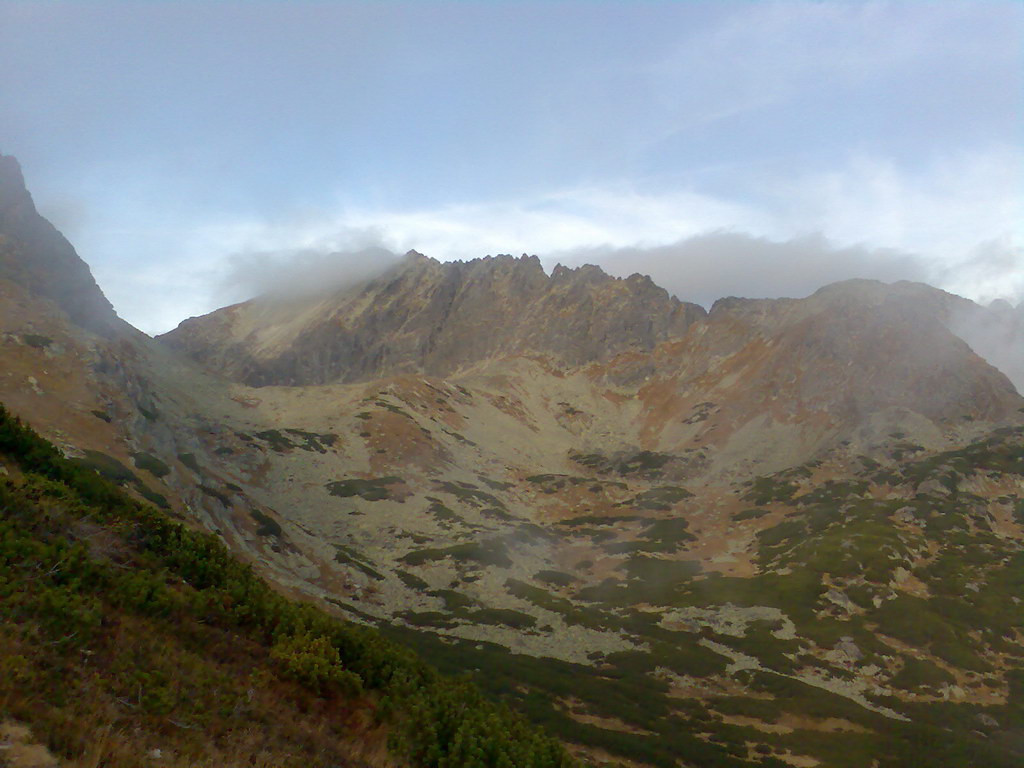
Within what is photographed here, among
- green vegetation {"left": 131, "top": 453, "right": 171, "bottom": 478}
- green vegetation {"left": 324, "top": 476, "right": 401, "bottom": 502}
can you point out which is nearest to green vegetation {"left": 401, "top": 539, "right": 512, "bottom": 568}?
green vegetation {"left": 324, "top": 476, "right": 401, "bottom": 502}

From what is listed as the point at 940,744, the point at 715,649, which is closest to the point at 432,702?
the point at 940,744

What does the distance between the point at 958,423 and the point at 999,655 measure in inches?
3873

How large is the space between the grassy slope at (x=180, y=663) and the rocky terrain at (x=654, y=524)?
99.4 ft

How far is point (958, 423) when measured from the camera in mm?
143000

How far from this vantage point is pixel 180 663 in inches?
375

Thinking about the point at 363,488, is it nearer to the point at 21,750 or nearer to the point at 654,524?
the point at 654,524

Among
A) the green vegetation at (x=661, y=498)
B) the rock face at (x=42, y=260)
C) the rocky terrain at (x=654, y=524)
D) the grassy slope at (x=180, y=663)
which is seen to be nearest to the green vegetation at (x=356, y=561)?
the rocky terrain at (x=654, y=524)

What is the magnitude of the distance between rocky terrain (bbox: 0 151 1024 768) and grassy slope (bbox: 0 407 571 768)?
30.3 m

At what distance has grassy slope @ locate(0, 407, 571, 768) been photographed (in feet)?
24.6

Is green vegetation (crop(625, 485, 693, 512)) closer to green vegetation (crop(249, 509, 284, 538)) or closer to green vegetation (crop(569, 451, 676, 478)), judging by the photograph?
green vegetation (crop(569, 451, 676, 478))

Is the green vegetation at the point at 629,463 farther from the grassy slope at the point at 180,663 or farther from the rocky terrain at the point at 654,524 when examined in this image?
the grassy slope at the point at 180,663

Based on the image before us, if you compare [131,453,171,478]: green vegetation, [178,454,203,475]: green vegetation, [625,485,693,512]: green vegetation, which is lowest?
[178,454,203,475]: green vegetation

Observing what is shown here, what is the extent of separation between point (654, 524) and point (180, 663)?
112 m

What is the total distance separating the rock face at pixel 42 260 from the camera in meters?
104
